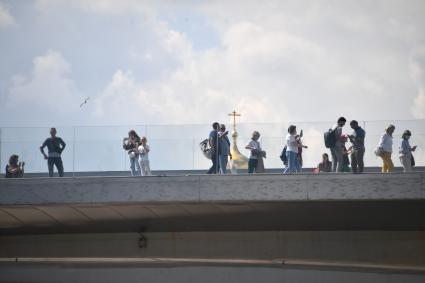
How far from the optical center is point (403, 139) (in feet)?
87.6

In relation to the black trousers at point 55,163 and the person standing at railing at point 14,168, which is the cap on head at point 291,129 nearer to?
the black trousers at point 55,163

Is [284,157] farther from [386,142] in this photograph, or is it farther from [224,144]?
[386,142]

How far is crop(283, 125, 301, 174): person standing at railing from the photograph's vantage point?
26297 mm

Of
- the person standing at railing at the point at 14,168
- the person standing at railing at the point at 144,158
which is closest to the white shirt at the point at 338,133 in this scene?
the person standing at railing at the point at 144,158

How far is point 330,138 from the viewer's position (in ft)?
84.9

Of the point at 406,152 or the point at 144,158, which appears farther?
the point at 144,158

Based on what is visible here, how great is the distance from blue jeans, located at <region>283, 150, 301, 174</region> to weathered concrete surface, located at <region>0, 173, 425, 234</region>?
0.89 meters

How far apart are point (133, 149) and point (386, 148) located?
Result: 630 cm

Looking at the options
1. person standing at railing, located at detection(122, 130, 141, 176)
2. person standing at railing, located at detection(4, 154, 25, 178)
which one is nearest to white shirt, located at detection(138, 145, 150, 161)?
person standing at railing, located at detection(122, 130, 141, 176)

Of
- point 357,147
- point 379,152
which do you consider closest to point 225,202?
point 357,147

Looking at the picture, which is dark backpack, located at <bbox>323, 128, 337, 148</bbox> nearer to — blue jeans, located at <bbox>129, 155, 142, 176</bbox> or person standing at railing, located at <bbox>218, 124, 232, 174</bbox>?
person standing at railing, located at <bbox>218, 124, 232, 174</bbox>

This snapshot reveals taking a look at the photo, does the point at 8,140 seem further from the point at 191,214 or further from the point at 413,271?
the point at 413,271

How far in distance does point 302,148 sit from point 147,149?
3.86 metres

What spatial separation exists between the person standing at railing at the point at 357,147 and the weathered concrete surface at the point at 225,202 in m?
0.75
